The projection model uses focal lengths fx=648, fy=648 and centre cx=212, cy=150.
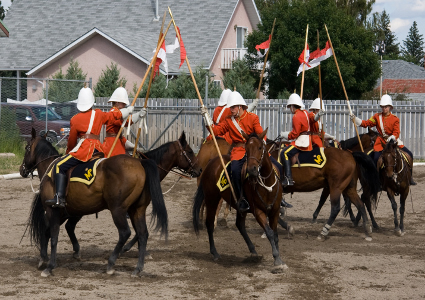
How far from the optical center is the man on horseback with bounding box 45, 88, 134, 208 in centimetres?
838

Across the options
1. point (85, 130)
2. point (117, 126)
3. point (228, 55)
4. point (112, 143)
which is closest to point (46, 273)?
point (85, 130)

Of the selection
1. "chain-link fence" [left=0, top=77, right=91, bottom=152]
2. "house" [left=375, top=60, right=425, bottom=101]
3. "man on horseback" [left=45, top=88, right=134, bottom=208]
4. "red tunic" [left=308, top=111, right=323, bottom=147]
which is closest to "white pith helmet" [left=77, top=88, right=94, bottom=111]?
"man on horseback" [left=45, top=88, right=134, bottom=208]

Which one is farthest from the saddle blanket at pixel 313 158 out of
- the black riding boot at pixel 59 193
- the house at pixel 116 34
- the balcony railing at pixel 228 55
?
the balcony railing at pixel 228 55

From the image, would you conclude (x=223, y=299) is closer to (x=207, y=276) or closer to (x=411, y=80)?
(x=207, y=276)

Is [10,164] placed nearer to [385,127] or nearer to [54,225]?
[54,225]

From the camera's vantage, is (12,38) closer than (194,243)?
No

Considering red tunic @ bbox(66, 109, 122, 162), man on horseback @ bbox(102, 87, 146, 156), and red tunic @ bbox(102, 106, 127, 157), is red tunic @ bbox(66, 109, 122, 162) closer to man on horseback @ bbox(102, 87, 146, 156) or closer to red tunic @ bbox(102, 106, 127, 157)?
man on horseback @ bbox(102, 87, 146, 156)

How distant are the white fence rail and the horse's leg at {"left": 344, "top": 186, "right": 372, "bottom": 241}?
1195 centimetres

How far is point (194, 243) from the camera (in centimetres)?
1057

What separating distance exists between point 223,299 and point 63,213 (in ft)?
9.06

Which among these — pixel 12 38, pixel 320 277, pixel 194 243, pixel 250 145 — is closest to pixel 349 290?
pixel 320 277

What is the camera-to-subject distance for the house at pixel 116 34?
111 ft

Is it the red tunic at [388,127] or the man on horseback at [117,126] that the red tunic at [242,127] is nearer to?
the man on horseback at [117,126]

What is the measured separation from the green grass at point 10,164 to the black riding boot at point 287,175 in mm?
9893
